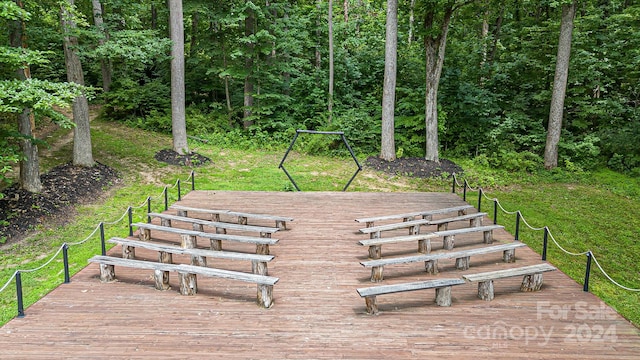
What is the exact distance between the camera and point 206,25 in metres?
22.8

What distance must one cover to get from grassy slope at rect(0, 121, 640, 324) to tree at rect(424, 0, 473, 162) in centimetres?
200

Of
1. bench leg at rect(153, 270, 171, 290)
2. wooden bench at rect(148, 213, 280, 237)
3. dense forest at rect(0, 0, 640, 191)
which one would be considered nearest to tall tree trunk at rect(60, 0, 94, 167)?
dense forest at rect(0, 0, 640, 191)

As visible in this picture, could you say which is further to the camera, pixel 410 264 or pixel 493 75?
pixel 493 75

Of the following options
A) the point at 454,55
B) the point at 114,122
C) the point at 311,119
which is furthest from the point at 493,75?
the point at 114,122

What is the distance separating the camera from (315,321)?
491cm

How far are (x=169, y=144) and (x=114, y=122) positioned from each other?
4.02 m

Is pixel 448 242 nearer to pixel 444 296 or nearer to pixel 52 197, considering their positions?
pixel 444 296

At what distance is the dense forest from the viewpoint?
13.4 m

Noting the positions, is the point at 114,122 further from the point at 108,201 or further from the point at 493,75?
the point at 493,75

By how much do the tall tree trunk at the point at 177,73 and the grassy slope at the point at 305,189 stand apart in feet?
3.55

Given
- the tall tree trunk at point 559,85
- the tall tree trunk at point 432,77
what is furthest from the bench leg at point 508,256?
the tall tree trunk at point 559,85

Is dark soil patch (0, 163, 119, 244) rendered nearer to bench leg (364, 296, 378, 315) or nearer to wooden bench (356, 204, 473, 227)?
wooden bench (356, 204, 473, 227)

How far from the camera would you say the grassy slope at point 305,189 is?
727 cm

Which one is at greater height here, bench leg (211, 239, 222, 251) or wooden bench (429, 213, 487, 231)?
wooden bench (429, 213, 487, 231)
